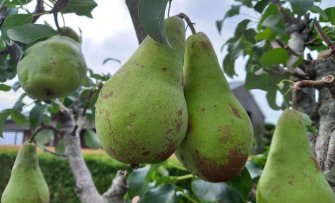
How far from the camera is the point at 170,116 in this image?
0.65 metres

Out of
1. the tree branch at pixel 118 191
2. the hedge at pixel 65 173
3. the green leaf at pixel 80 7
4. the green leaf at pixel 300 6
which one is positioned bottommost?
the hedge at pixel 65 173

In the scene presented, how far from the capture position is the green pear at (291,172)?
676mm

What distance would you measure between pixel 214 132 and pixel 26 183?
2.60 feet

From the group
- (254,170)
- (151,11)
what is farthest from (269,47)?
(151,11)

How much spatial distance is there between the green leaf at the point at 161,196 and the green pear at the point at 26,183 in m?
0.32

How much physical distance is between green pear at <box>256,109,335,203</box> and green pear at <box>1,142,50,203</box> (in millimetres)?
730

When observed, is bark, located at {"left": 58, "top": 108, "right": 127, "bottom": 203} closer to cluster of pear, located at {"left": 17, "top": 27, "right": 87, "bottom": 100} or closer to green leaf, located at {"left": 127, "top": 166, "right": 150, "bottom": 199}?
green leaf, located at {"left": 127, "top": 166, "right": 150, "bottom": 199}

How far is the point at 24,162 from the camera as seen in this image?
138 cm

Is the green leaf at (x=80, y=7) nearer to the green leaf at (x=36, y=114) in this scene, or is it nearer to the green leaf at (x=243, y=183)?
the green leaf at (x=243, y=183)

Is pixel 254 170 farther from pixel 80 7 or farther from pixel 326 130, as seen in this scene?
pixel 80 7

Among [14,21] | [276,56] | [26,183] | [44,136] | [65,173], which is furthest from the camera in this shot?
[65,173]

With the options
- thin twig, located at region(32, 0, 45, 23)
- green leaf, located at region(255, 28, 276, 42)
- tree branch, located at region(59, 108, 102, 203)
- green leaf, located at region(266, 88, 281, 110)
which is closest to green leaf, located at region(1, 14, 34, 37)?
thin twig, located at region(32, 0, 45, 23)

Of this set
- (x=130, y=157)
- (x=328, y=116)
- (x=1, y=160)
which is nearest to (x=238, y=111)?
(x=130, y=157)

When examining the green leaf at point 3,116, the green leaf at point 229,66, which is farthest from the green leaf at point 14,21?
the green leaf at point 229,66
